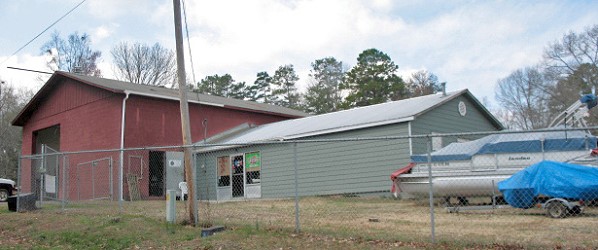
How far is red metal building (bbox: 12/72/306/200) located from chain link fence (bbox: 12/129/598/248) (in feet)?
2.97

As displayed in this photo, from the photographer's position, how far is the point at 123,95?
22828 millimetres

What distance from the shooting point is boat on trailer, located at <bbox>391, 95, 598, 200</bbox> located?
12.4m

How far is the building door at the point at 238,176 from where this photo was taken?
22.0 metres

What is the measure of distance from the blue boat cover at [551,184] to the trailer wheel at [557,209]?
0.52ft

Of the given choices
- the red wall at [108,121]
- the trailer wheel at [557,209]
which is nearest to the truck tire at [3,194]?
the red wall at [108,121]

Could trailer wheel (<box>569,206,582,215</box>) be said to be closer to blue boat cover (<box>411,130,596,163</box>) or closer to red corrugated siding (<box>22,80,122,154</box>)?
blue boat cover (<box>411,130,596,163</box>)

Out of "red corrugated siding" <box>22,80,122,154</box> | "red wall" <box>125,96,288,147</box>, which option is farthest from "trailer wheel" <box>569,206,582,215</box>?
"red corrugated siding" <box>22,80,122,154</box>

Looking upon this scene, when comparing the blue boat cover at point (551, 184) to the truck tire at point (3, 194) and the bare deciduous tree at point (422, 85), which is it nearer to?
the truck tire at point (3, 194)

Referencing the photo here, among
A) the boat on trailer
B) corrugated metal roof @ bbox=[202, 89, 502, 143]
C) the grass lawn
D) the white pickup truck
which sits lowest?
the grass lawn

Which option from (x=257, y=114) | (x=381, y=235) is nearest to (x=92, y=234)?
(x=381, y=235)

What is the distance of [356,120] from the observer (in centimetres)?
1956

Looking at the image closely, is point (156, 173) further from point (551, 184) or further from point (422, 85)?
point (422, 85)

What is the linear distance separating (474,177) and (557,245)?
215 inches

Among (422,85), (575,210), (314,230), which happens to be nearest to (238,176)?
(314,230)
